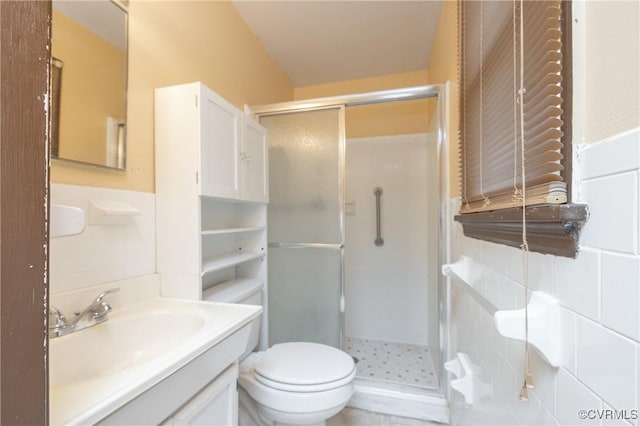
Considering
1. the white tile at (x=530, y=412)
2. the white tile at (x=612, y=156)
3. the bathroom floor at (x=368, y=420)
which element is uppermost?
the white tile at (x=612, y=156)

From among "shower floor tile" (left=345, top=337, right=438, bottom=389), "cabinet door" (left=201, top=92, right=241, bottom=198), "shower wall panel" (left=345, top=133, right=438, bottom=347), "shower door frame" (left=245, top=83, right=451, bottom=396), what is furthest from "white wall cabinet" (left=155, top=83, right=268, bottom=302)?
"shower wall panel" (left=345, top=133, right=438, bottom=347)

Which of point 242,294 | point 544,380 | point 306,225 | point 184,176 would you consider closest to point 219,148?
point 184,176

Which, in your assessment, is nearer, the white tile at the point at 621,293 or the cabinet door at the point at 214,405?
the white tile at the point at 621,293

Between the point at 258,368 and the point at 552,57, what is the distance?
1390 mm

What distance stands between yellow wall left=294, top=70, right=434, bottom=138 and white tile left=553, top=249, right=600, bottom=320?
2.10m

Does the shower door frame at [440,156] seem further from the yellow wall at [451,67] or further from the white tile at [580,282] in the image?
the white tile at [580,282]

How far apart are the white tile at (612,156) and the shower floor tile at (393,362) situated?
5.63 feet

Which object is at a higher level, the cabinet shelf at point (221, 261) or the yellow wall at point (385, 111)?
the yellow wall at point (385, 111)

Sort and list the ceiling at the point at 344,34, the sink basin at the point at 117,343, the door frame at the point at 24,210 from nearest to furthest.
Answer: the door frame at the point at 24,210 < the sink basin at the point at 117,343 < the ceiling at the point at 344,34

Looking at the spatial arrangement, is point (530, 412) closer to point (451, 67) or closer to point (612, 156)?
point (612, 156)

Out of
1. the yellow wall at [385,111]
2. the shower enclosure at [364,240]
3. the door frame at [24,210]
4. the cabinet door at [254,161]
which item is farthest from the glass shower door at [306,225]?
the door frame at [24,210]

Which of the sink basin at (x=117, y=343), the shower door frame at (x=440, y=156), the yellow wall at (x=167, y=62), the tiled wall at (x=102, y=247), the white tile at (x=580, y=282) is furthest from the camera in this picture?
the shower door frame at (x=440, y=156)

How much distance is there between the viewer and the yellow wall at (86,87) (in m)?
0.83

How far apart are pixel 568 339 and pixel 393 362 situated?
6.12ft
